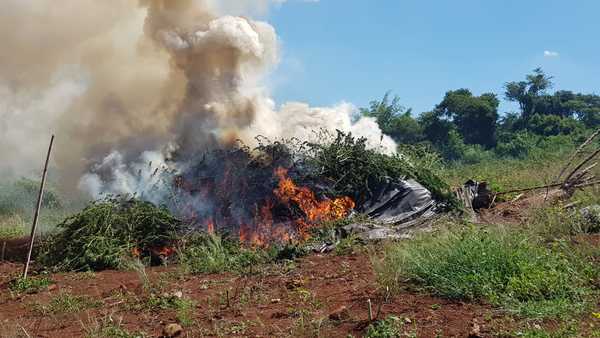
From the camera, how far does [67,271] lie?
7.73 meters

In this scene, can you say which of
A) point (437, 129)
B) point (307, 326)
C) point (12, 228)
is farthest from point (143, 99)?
point (437, 129)

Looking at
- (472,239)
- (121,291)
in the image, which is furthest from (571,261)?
(121,291)

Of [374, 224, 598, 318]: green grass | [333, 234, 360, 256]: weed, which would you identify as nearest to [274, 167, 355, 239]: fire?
[333, 234, 360, 256]: weed

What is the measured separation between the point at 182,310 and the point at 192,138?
744 centimetres

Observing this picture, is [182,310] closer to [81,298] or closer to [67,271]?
[81,298]

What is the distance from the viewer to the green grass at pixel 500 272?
4.46 m

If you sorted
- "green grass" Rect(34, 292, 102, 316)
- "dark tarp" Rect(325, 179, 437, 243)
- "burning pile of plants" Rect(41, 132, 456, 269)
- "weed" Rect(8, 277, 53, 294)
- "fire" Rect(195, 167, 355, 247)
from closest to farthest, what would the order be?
"green grass" Rect(34, 292, 102, 316), "weed" Rect(8, 277, 53, 294), "burning pile of plants" Rect(41, 132, 456, 269), "fire" Rect(195, 167, 355, 247), "dark tarp" Rect(325, 179, 437, 243)

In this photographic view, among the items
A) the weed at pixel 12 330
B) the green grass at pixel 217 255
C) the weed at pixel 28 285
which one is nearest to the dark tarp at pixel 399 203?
the green grass at pixel 217 255

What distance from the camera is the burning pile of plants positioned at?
8156mm

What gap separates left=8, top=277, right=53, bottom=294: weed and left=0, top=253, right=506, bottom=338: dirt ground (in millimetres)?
86

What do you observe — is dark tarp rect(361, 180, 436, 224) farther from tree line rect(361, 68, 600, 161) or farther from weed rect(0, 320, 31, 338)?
tree line rect(361, 68, 600, 161)

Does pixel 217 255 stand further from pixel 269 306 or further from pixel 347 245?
pixel 269 306

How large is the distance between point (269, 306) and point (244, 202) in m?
4.20

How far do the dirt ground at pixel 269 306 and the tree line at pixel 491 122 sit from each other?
84.2 ft
